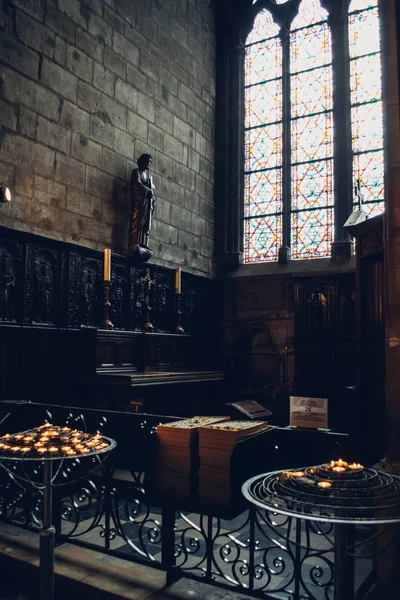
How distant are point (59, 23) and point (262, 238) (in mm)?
5148

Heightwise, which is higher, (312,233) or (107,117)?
(107,117)

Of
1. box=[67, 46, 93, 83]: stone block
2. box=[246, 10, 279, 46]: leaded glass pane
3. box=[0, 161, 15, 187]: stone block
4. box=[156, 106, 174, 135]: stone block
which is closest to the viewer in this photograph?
box=[0, 161, 15, 187]: stone block

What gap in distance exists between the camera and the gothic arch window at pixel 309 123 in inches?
371

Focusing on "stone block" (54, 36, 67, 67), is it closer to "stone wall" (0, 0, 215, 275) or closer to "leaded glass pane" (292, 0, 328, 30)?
"stone wall" (0, 0, 215, 275)

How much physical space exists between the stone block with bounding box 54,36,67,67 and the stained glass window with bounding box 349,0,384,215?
207 inches

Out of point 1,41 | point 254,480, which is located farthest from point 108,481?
point 1,41

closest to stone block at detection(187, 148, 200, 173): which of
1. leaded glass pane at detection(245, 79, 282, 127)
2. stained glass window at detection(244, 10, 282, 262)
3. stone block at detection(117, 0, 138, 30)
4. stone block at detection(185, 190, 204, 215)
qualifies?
stone block at detection(185, 190, 204, 215)

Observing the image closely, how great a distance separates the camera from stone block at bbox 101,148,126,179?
25.2 ft

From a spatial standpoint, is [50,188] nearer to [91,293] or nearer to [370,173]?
[91,293]

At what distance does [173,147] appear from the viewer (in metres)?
9.25

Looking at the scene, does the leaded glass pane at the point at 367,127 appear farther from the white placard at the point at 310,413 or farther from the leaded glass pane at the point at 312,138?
the white placard at the point at 310,413

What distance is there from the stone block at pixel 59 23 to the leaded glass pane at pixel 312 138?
4.66m

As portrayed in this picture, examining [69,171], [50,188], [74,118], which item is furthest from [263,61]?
[50,188]

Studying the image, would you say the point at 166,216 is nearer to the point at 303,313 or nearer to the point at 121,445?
the point at 303,313
